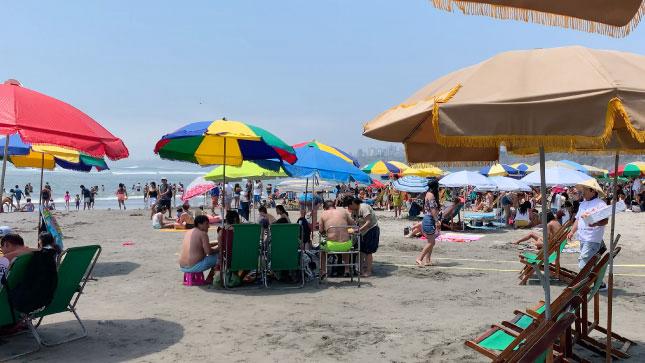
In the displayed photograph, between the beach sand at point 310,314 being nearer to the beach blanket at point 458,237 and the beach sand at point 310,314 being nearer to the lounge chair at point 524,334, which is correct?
the lounge chair at point 524,334

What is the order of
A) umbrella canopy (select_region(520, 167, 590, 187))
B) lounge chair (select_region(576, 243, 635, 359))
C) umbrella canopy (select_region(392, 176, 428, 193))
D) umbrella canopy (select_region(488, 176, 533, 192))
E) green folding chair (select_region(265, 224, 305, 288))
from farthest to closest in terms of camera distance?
umbrella canopy (select_region(392, 176, 428, 193))
umbrella canopy (select_region(488, 176, 533, 192))
umbrella canopy (select_region(520, 167, 590, 187))
green folding chair (select_region(265, 224, 305, 288))
lounge chair (select_region(576, 243, 635, 359))

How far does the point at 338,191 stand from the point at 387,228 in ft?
58.9

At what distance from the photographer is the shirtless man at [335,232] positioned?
8.36 m

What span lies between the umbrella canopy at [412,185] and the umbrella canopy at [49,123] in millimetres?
16723

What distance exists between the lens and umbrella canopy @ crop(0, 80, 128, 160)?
4258 millimetres

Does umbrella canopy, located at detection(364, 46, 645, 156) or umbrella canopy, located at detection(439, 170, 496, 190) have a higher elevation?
umbrella canopy, located at detection(364, 46, 645, 156)

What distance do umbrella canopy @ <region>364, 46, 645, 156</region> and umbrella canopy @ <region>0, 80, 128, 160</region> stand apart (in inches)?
111

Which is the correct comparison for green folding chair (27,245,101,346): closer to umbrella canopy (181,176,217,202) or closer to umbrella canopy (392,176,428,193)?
umbrella canopy (181,176,217,202)

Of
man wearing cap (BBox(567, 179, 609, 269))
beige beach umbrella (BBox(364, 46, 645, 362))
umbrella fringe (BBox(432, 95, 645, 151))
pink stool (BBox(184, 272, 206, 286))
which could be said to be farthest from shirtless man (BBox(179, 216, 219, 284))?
umbrella fringe (BBox(432, 95, 645, 151))

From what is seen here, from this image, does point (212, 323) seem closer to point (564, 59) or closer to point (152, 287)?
point (152, 287)

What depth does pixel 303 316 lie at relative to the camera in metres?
6.21

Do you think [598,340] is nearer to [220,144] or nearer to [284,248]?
[284,248]

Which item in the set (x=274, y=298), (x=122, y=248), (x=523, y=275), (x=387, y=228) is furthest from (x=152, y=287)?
(x=387, y=228)

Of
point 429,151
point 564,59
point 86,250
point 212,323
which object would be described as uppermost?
point 564,59
